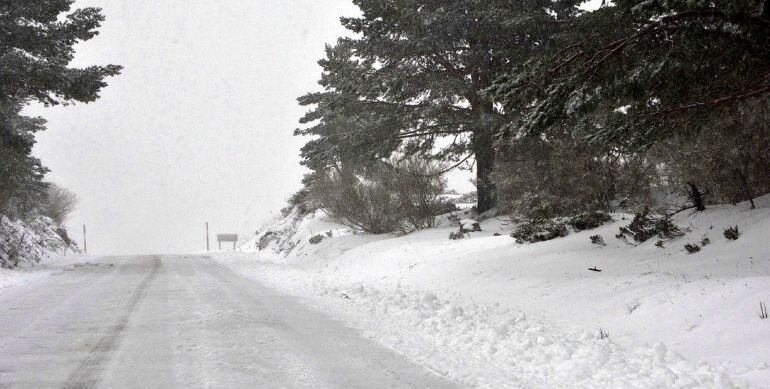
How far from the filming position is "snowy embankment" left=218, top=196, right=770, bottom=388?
4.60 metres

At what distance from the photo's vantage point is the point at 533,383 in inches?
182

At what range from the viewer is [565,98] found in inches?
274

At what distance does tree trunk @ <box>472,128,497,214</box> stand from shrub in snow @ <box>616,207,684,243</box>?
6.76 meters

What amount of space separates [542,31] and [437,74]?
11.5 feet

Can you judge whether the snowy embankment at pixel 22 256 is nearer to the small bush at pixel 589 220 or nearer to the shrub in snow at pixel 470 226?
the shrub in snow at pixel 470 226

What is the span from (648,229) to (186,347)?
7232mm

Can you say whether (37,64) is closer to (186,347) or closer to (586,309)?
(186,347)

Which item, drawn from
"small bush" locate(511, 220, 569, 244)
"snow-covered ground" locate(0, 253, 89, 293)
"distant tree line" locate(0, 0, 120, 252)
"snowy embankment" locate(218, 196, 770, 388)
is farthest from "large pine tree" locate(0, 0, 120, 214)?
"small bush" locate(511, 220, 569, 244)

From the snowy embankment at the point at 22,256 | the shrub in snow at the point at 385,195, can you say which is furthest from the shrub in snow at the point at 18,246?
the shrub in snow at the point at 385,195

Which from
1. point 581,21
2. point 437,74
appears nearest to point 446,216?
point 437,74

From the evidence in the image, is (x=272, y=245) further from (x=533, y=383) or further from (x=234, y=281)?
(x=533, y=383)

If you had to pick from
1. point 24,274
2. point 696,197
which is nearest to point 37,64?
point 24,274

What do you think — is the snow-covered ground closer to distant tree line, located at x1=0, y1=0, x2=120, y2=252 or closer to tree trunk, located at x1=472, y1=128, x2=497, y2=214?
distant tree line, located at x1=0, y1=0, x2=120, y2=252

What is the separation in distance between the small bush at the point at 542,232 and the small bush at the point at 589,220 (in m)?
0.24
